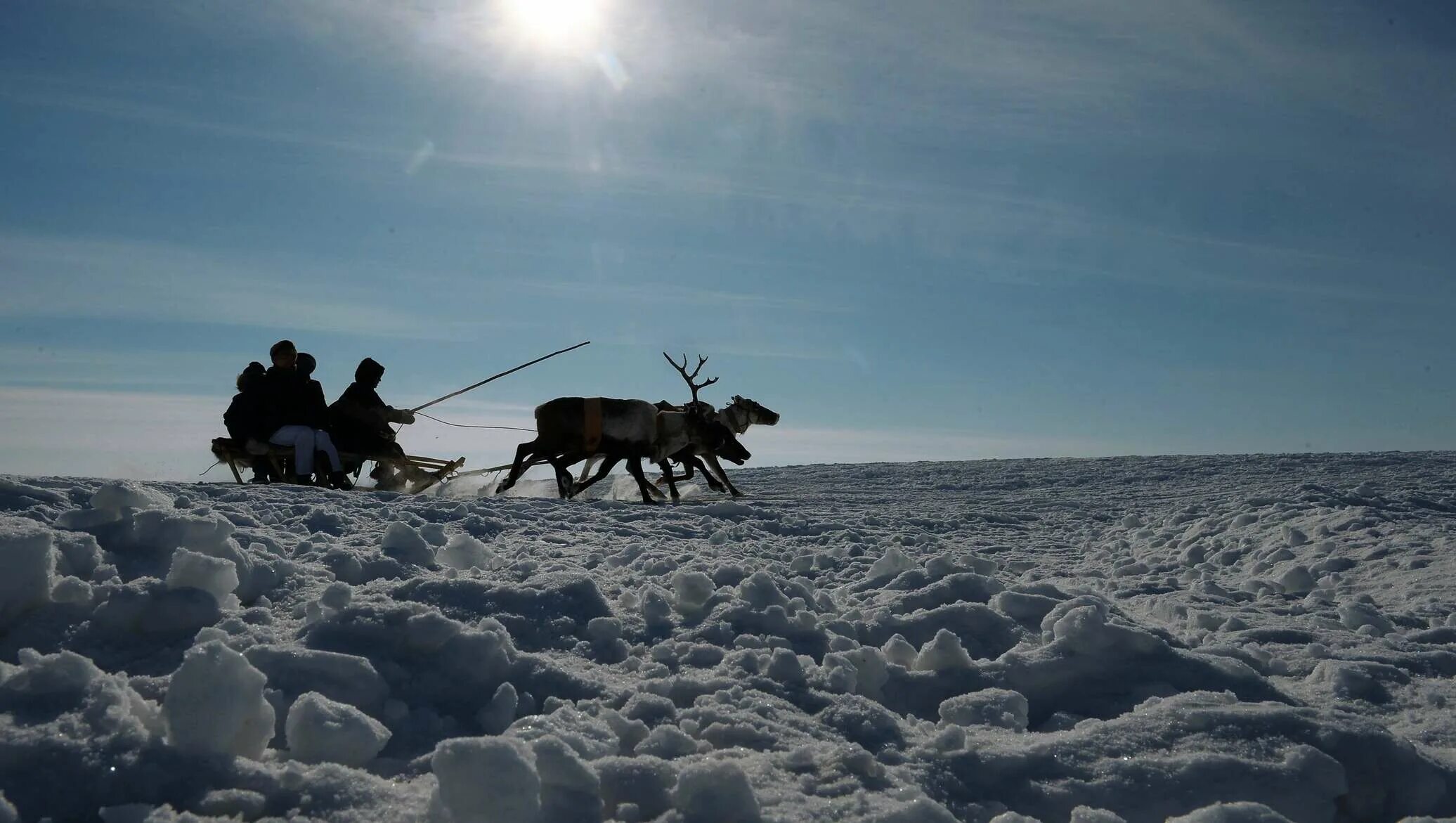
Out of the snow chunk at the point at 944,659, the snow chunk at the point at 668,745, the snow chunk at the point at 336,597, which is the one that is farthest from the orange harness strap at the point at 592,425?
the snow chunk at the point at 668,745

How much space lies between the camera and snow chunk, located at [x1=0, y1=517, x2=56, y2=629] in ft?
9.21

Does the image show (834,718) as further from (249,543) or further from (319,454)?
(319,454)

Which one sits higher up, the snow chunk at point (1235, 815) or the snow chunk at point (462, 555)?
the snow chunk at point (462, 555)

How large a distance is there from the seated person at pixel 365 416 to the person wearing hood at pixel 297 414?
29 cm

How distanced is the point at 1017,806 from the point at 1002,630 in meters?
1.51

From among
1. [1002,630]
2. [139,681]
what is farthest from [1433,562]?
[139,681]

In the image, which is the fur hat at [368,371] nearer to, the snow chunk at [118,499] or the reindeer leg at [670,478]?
the reindeer leg at [670,478]

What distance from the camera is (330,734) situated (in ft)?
7.52

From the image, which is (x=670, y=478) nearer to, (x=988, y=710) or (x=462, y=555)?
(x=462, y=555)

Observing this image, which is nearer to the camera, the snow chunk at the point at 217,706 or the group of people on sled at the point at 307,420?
the snow chunk at the point at 217,706

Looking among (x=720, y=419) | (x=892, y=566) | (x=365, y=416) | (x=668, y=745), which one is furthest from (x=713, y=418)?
(x=668, y=745)

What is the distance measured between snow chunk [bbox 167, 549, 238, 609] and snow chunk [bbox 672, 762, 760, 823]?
5.71 feet

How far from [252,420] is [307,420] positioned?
1.54 feet

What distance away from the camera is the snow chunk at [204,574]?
307cm
